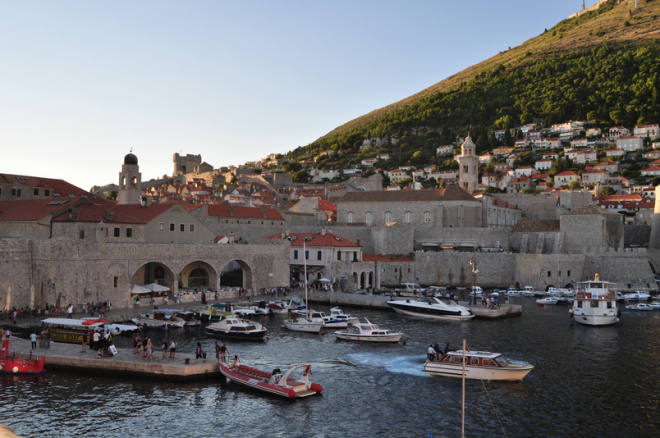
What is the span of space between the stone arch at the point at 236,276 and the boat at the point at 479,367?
20.9m

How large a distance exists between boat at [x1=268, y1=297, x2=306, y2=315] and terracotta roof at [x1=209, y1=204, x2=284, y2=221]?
19.4 metres

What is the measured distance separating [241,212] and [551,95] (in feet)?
354

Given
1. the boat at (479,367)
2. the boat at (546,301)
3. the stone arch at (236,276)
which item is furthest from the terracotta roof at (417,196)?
the boat at (479,367)

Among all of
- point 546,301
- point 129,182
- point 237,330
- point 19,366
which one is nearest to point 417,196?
point 546,301

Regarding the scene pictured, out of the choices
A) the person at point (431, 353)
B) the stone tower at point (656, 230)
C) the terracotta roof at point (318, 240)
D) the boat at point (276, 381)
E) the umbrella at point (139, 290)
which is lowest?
the boat at point (276, 381)

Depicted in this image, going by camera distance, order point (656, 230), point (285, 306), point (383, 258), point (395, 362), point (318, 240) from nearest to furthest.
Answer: point (395, 362)
point (285, 306)
point (318, 240)
point (383, 258)
point (656, 230)

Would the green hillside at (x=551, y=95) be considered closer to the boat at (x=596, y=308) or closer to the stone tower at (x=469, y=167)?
the stone tower at (x=469, y=167)

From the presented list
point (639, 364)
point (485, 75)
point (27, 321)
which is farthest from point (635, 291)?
point (485, 75)

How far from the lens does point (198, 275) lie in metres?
39.6

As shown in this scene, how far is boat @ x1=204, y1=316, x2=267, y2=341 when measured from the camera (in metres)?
26.5

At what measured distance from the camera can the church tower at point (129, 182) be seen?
140 ft

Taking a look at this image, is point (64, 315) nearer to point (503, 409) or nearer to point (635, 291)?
point (503, 409)

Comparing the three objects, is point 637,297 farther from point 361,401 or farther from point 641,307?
point 361,401

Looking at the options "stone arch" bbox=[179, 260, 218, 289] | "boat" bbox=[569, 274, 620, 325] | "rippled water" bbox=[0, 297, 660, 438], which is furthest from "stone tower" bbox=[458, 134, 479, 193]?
"rippled water" bbox=[0, 297, 660, 438]
